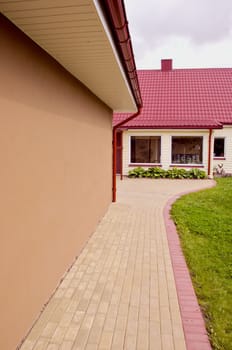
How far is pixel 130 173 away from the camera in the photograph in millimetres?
15016

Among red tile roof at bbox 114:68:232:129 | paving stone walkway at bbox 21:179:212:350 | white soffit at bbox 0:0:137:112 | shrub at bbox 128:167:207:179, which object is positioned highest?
red tile roof at bbox 114:68:232:129

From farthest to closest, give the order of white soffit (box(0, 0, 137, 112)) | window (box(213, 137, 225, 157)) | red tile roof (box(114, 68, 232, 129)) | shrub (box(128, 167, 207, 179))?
window (box(213, 137, 225, 157)) < red tile roof (box(114, 68, 232, 129)) < shrub (box(128, 167, 207, 179)) < white soffit (box(0, 0, 137, 112))

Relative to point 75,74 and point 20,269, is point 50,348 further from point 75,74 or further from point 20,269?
point 75,74

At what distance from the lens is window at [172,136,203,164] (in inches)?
604

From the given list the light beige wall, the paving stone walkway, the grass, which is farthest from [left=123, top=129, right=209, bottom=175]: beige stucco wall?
the light beige wall

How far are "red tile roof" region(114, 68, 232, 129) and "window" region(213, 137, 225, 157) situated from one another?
3.47 feet

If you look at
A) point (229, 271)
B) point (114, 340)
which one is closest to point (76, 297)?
point (114, 340)

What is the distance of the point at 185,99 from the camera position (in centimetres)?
1703

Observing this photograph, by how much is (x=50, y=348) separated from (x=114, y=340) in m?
0.55

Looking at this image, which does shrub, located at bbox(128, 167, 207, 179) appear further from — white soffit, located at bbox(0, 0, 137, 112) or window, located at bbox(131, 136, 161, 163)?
white soffit, located at bbox(0, 0, 137, 112)

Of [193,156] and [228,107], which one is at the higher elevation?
[228,107]

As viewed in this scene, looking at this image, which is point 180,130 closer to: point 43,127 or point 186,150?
point 186,150

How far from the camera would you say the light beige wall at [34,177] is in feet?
7.19

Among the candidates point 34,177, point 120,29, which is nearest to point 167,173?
point 34,177
